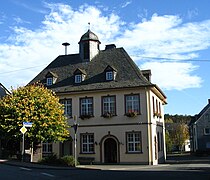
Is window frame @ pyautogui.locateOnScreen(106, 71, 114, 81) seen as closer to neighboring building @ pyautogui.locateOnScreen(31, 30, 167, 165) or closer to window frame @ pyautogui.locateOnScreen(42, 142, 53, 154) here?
neighboring building @ pyautogui.locateOnScreen(31, 30, 167, 165)

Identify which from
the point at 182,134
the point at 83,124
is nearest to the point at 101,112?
the point at 83,124

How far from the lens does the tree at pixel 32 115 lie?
29125 millimetres

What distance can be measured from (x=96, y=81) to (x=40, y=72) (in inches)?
329

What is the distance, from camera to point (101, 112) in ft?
113

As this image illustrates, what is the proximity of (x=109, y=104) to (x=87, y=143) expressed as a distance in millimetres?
4380

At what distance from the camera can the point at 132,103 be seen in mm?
33594

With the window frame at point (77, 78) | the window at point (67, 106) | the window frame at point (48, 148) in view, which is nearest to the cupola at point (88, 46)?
the window frame at point (77, 78)

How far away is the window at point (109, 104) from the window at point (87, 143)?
279 cm

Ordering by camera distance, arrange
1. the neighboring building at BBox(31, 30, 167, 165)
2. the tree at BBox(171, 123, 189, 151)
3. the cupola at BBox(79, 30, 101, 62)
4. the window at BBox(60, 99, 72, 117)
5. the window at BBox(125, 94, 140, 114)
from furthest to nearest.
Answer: the tree at BBox(171, 123, 189, 151) < the cupola at BBox(79, 30, 101, 62) < the window at BBox(60, 99, 72, 117) < the window at BBox(125, 94, 140, 114) < the neighboring building at BBox(31, 30, 167, 165)

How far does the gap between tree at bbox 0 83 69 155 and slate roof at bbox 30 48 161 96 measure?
525 cm

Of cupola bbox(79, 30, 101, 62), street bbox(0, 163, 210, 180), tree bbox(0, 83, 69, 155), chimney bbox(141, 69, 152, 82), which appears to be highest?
cupola bbox(79, 30, 101, 62)

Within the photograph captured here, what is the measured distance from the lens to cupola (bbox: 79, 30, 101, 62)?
38812mm

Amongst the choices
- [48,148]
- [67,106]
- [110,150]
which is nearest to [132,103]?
[110,150]

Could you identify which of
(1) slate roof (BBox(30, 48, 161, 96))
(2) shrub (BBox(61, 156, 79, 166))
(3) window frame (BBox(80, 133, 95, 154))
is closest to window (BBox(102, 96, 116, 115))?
(1) slate roof (BBox(30, 48, 161, 96))
